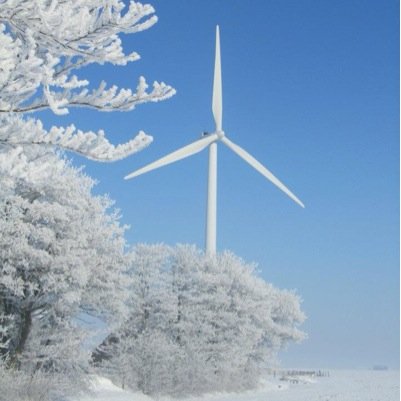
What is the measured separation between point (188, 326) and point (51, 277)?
19.8 m

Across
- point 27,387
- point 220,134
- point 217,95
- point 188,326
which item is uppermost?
point 217,95

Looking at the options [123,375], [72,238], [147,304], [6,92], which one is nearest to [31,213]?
[72,238]

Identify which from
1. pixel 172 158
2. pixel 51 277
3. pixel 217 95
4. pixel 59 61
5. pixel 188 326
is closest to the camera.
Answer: pixel 59 61

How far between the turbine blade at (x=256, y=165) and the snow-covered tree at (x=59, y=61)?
46.2m

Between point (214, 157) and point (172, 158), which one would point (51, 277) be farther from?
point (214, 157)

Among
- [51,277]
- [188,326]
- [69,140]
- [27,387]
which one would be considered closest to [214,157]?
[188,326]

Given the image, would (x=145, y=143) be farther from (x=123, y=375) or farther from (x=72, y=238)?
(x=123, y=375)

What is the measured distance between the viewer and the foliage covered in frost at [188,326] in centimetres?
3903

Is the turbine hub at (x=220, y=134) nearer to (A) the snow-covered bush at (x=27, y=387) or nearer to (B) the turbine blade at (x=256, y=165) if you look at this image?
(B) the turbine blade at (x=256, y=165)

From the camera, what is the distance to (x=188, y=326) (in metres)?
47.0

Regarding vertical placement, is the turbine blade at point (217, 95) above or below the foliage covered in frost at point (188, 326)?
above

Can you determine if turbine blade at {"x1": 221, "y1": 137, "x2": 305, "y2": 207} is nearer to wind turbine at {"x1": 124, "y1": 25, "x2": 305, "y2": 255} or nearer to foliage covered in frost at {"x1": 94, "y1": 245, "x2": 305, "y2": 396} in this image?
wind turbine at {"x1": 124, "y1": 25, "x2": 305, "y2": 255}

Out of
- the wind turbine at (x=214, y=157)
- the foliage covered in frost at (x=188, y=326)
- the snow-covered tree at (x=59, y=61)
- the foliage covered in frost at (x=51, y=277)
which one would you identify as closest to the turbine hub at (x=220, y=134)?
the wind turbine at (x=214, y=157)

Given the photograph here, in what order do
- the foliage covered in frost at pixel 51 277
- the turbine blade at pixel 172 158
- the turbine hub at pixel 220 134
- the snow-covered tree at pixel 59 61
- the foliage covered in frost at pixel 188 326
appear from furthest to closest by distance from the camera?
the turbine hub at pixel 220 134, the turbine blade at pixel 172 158, the foliage covered in frost at pixel 188 326, the foliage covered in frost at pixel 51 277, the snow-covered tree at pixel 59 61
